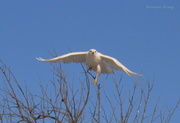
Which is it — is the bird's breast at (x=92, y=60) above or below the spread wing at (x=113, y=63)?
below

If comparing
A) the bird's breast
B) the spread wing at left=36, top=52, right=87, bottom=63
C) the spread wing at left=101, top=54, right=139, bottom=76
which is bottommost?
the bird's breast

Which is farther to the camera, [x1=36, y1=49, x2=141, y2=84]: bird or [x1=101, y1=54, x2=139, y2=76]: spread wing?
[x1=101, y1=54, x2=139, y2=76]: spread wing

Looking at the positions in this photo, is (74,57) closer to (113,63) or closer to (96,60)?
(96,60)

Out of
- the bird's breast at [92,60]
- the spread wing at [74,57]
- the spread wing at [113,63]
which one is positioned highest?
the spread wing at [74,57]

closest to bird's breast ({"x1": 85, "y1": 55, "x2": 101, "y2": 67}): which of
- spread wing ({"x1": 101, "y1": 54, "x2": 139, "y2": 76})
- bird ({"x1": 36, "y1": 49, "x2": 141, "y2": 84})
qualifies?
bird ({"x1": 36, "y1": 49, "x2": 141, "y2": 84})

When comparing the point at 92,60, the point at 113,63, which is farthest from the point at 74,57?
the point at 113,63

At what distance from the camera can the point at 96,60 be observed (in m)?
7.53

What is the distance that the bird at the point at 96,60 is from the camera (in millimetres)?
7523

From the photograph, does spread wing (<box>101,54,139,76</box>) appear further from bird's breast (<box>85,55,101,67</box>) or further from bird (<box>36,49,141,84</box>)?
bird's breast (<box>85,55,101,67</box>)

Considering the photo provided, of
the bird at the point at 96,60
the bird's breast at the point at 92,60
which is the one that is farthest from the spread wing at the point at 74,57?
the bird's breast at the point at 92,60

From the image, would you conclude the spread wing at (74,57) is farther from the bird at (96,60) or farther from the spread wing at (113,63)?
the spread wing at (113,63)

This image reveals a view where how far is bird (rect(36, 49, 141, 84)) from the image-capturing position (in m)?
7.52

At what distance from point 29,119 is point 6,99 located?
39cm

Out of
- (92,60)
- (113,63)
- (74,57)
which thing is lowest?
(92,60)
